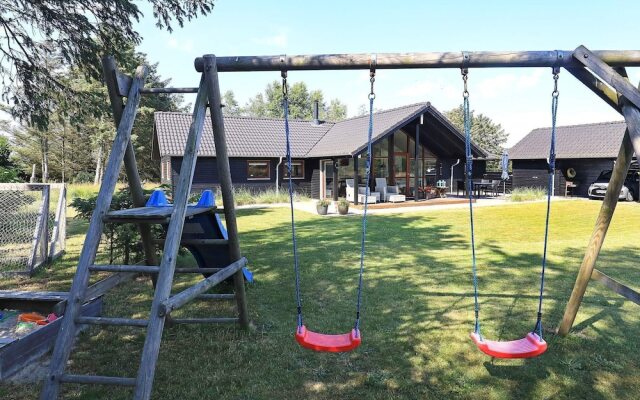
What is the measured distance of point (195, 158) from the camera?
2.94 metres

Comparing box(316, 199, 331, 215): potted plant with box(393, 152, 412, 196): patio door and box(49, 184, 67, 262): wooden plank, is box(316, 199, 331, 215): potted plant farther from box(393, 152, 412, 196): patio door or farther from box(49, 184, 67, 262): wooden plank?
box(49, 184, 67, 262): wooden plank

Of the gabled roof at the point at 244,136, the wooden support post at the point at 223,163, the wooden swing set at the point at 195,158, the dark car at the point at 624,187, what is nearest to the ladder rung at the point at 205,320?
the wooden swing set at the point at 195,158

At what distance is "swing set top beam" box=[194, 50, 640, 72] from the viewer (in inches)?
128

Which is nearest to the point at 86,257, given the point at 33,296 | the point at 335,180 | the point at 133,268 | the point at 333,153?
the point at 133,268

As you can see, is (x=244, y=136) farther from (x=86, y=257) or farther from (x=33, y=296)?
(x=86, y=257)

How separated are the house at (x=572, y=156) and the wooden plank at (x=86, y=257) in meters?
23.0

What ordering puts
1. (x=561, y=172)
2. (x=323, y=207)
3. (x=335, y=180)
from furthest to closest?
(x=561, y=172)
(x=335, y=180)
(x=323, y=207)

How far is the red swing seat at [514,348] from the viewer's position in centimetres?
294

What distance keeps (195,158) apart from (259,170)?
19016 mm

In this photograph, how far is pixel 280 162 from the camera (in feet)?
69.3

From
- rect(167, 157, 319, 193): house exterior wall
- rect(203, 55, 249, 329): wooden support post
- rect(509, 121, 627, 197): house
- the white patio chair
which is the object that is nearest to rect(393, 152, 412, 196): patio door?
the white patio chair

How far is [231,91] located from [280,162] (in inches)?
3101

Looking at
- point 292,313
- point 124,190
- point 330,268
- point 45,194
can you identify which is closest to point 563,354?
point 292,313

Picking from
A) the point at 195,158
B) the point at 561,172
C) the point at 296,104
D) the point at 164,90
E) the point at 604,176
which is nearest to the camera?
the point at 195,158
